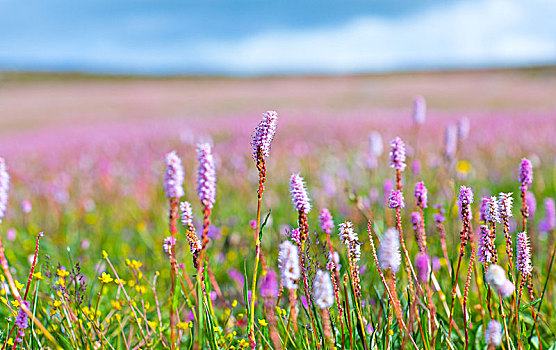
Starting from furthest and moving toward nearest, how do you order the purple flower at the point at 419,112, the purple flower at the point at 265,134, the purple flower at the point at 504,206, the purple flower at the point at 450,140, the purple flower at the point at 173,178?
the purple flower at the point at 419,112, the purple flower at the point at 450,140, the purple flower at the point at 504,206, the purple flower at the point at 265,134, the purple flower at the point at 173,178

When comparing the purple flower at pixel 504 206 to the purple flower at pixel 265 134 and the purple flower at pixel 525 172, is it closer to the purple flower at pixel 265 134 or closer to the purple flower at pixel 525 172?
the purple flower at pixel 525 172

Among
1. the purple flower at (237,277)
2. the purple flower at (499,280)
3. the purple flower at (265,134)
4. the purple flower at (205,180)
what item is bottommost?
the purple flower at (237,277)

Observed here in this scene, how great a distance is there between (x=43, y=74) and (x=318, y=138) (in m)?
103

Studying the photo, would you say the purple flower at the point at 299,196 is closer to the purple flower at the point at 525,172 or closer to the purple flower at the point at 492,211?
the purple flower at the point at 492,211

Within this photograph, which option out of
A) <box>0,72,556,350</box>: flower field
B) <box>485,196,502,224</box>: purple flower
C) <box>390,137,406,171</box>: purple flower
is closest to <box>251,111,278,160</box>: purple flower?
<box>0,72,556,350</box>: flower field

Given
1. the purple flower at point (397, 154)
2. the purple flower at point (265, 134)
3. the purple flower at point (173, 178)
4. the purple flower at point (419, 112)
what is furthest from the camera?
the purple flower at point (419, 112)

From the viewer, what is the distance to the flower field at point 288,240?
161 cm

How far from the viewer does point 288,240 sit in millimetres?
1986

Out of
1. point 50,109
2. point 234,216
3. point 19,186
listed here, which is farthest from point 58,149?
point 50,109

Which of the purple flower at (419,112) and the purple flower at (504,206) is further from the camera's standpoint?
the purple flower at (419,112)

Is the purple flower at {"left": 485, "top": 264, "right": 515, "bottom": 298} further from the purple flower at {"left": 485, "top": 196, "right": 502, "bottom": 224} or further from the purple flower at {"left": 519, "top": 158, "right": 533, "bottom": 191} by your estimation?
the purple flower at {"left": 519, "top": 158, "right": 533, "bottom": 191}

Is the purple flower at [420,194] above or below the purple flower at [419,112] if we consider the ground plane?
below

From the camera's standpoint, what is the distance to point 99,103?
32062mm

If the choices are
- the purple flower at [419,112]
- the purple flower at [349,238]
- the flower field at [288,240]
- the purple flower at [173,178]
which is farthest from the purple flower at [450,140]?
the purple flower at [173,178]
